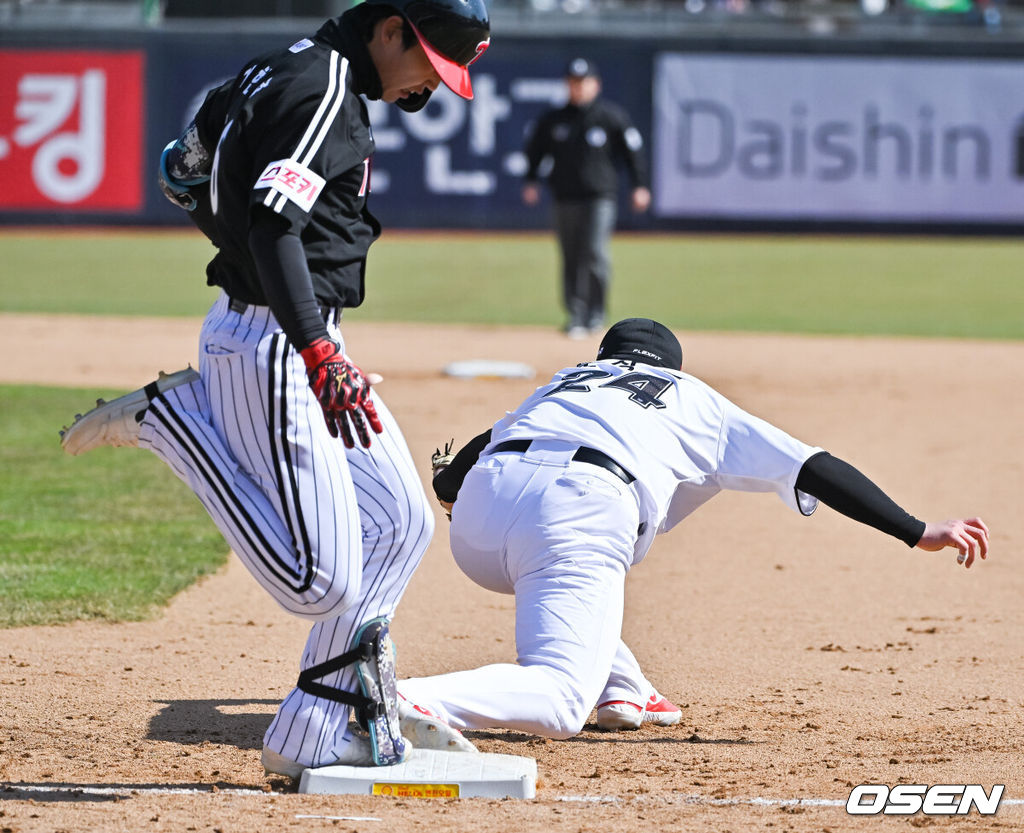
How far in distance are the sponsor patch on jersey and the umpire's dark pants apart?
9.73 metres

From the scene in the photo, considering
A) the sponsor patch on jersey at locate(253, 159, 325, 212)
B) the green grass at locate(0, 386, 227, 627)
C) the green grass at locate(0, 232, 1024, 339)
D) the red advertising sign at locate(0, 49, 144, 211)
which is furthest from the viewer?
the red advertising sign at locate(0, 49, 144, 211)

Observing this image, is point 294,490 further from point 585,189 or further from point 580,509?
point 585,189

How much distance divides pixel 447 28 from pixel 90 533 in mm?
3801

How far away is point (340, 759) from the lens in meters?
3.45

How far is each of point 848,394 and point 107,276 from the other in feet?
35.0

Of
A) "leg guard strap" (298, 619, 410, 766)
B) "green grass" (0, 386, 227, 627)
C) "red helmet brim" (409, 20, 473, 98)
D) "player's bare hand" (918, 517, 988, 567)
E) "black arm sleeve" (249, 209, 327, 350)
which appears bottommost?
"green grass" (0, 386, 227, 627)

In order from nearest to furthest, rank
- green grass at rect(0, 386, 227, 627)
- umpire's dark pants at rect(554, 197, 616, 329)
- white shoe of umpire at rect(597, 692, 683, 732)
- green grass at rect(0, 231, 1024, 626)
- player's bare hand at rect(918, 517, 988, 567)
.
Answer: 1. player's bare hand at rect(918, 517, 988, 567)
2. white shoe of umpire at rect(597, 692, 683, 732)
3. green grass at rect(0, 386, 227, 627)
4. green grass at rect(0, 231, 1024, 626)
5. umpire's dark pants at rect(554, 197, 616, 329)

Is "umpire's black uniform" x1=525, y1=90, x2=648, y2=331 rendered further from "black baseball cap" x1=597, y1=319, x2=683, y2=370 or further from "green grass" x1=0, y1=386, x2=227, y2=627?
"black baseball cap" x1=597, y1=319, x2=683, y2=370

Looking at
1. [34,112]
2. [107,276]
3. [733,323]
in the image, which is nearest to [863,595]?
[733,323]

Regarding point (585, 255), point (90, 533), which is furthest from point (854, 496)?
point (585, 255)

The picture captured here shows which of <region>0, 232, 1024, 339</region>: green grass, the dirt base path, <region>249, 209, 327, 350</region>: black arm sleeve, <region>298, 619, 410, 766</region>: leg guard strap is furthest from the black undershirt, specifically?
<region>0, 232, 1024, 339</region>: green grass

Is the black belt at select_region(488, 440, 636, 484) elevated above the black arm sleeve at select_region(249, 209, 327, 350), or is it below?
below

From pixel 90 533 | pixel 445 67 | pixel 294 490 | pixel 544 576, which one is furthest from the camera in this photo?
pixel 90 533

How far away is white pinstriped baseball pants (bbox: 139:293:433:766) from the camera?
127 inches
